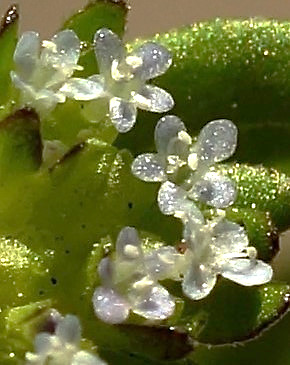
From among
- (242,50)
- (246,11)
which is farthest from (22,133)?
(246,11)

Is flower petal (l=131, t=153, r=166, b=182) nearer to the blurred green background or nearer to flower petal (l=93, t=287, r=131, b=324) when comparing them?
flower petal (l=93, t=287, r=131, b=324)

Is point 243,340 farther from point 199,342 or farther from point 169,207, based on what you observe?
point 169,207

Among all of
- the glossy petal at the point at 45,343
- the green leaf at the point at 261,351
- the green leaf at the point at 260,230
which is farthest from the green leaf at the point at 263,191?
the glossy petal at the point at 45,343

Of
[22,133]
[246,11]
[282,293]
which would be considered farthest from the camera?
[246,11]

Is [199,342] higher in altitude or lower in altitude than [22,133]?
lower

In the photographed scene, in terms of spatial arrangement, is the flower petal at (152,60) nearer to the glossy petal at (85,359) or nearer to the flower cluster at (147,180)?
the flower cluster at (147,180)
